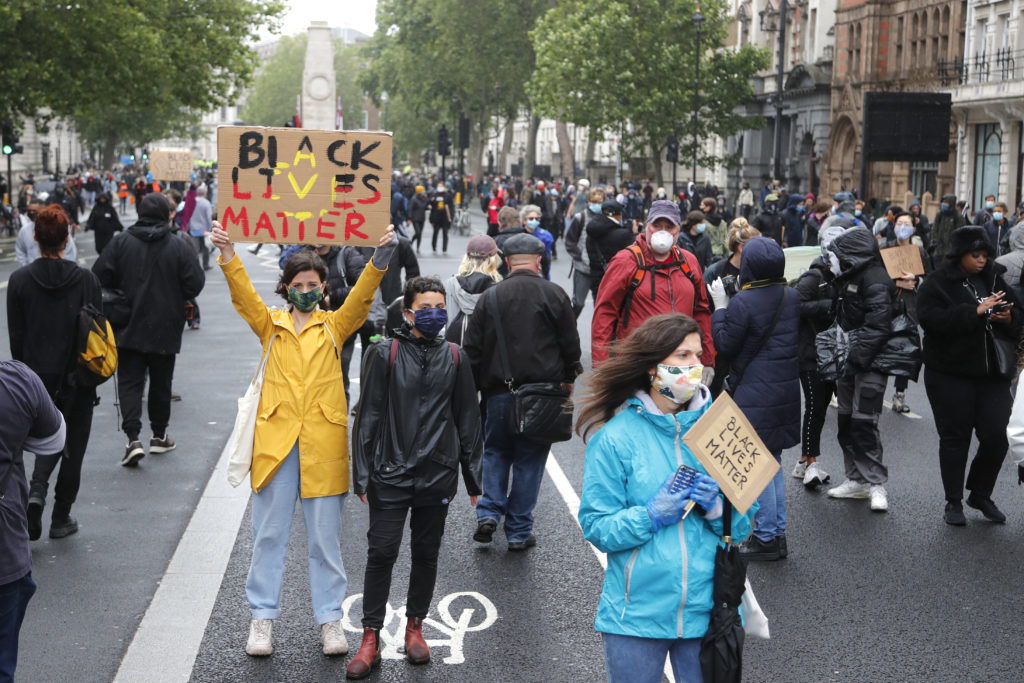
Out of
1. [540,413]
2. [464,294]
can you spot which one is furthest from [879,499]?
[464,294]

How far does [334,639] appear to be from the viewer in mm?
5980

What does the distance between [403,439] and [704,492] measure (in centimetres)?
215

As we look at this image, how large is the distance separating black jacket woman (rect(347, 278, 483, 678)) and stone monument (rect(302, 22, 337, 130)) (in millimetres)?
60085

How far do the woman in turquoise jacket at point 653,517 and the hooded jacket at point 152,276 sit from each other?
20.6 feet

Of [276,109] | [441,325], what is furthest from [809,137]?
[276,109]

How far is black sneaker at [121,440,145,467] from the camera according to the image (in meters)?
9.79

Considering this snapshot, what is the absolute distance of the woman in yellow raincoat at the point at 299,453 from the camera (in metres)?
5.94

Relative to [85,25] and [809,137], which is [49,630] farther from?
[809,137]

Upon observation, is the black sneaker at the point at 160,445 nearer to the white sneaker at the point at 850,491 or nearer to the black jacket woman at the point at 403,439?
the black jacket woman at the point at 403,439

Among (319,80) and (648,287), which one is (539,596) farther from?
(319,80)

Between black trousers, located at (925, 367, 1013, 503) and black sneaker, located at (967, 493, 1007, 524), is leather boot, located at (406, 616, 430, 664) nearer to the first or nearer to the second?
black trousers, located at (925, 367, 1013, 503)

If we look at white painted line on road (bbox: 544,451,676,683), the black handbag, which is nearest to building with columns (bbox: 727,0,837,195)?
white painted line on road (bbox: 544,451,676,683)

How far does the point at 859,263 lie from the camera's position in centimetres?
859

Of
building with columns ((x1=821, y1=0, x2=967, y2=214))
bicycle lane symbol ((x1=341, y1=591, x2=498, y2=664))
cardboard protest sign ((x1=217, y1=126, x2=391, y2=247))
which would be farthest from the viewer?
building with columns ((x1=821, y1=0, x2=967, y2=214))
